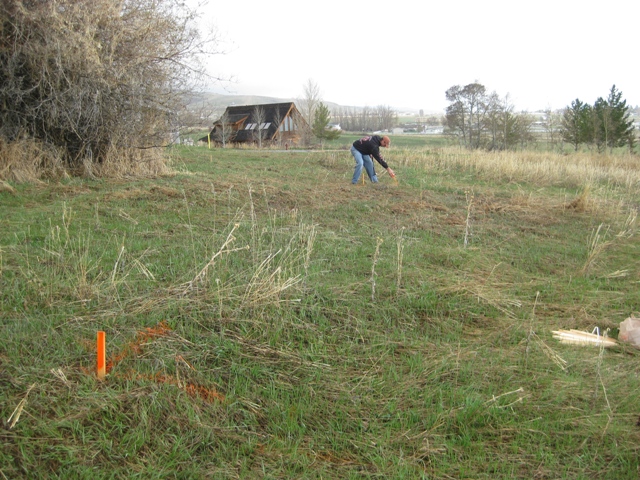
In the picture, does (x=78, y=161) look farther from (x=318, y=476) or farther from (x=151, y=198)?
(x=318, y=476)

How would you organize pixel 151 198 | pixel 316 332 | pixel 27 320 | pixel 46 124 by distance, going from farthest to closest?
pixel 46 124 < pixel 151 198 < pixel 316 332 < pixel 27 320

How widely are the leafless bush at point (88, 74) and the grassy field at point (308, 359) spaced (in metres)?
3.36

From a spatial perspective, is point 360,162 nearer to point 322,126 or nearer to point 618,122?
point 618,122

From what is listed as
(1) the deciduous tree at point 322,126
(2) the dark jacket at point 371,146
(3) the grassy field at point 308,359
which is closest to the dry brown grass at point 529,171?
(2) the dark jacket at point 371,146

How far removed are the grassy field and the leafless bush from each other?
3361 millimetres

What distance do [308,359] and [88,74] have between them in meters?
7.82

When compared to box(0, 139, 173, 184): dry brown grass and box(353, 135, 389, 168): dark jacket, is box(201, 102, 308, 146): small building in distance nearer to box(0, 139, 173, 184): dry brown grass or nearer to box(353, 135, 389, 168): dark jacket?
box(0, 139, 173, 184): dry brown grass

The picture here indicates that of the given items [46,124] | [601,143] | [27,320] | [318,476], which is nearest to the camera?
[318,476]

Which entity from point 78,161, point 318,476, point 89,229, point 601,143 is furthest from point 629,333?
point 601,143

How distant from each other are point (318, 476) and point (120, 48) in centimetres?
958

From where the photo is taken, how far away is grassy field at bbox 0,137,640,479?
2.43 meters

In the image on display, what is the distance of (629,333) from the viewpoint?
3.78 m

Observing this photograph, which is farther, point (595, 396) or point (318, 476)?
point (595, 396)

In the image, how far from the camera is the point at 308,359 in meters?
3.26
